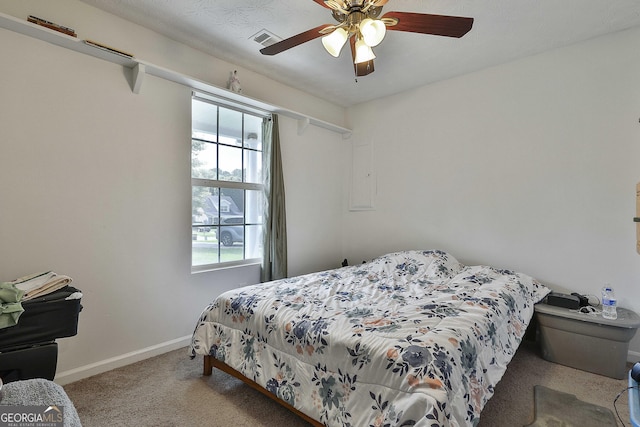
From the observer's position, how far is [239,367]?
1.83 m

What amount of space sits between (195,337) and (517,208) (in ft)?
9.77

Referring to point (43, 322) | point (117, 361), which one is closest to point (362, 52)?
point (43, 322)

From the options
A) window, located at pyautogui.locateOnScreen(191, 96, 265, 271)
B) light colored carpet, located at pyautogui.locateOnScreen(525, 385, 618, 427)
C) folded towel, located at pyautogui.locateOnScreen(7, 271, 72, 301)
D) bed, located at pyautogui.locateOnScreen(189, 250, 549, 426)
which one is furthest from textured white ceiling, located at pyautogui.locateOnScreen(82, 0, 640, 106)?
light colored carpet, located at pyautogui.locateOnScreen(525, 385, 618, 427)

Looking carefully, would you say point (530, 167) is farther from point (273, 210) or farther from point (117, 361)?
point (117, 361)

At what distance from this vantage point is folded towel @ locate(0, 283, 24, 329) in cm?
134

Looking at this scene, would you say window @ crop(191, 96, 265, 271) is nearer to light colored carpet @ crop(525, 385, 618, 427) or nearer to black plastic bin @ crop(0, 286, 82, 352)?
black plastic bin @ crop(0, 286, 82, 352)

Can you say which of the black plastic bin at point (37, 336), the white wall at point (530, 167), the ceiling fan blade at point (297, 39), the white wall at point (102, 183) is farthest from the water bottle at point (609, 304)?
the black plastic bin at point (37, 336)

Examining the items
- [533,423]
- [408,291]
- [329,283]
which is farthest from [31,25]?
[533,423]

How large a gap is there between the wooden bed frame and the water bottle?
2.23m

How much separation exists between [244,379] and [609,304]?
2663 mm

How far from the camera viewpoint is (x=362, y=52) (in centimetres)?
183

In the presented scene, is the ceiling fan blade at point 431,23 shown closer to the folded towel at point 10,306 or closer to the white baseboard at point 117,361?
the folded towel at point 10,306

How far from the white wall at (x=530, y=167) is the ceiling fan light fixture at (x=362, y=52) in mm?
1784

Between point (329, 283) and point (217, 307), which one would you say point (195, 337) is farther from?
point (329, 283)
